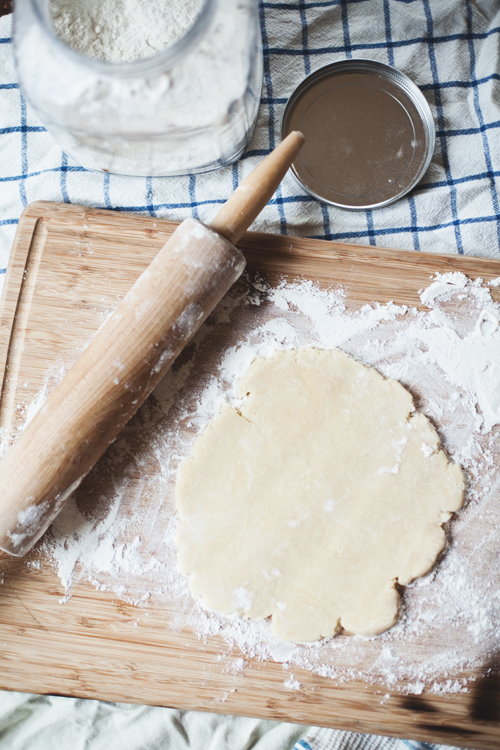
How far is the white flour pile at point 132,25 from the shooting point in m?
1.10

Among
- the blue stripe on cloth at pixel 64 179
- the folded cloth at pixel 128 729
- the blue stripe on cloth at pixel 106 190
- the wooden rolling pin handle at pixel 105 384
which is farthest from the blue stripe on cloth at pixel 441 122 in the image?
the folded cloth at pixel 128 729

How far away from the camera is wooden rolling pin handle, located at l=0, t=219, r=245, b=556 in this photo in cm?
110

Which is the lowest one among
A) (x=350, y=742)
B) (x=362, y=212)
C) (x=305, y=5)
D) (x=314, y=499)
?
(x=350, y=742)

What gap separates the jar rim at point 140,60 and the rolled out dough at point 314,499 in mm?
633

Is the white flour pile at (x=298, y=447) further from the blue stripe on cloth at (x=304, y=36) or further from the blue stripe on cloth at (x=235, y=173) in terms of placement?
the blue stripe on cloth at (x=304, y=36)

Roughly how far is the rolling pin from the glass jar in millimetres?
159

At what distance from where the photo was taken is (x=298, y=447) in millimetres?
1230

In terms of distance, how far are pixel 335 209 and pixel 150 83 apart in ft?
1.88

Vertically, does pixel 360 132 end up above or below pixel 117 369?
above

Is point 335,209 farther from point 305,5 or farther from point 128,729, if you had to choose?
point 128,729

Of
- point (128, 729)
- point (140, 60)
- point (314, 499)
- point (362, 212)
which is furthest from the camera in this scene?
point (128, 729)

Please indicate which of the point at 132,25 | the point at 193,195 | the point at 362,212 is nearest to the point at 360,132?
the point at 362,212

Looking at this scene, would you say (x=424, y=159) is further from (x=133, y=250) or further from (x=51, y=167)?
(x=51, y=167)

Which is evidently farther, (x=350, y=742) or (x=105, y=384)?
A: (x=350, y=742)
